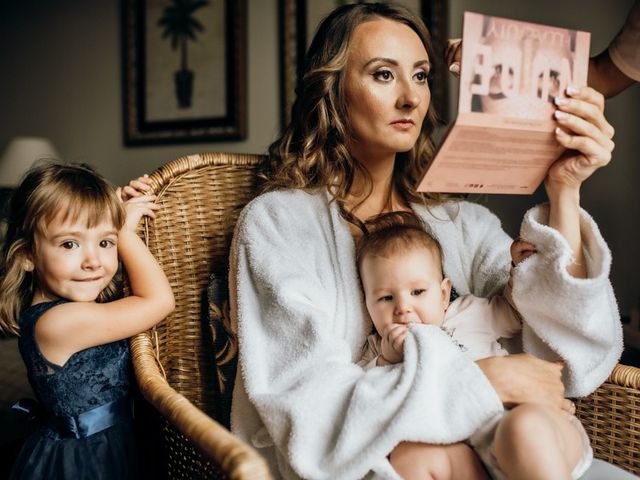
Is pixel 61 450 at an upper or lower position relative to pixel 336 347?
lower

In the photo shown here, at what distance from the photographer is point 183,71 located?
3.10 m

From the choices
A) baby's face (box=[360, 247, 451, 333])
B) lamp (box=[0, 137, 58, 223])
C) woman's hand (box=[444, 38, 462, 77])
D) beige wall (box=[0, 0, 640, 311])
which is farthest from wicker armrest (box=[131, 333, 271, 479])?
lamp (box=[0, 137, 58, 223])

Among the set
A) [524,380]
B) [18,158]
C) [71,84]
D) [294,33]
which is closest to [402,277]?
[524,380]

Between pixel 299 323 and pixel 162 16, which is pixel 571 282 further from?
pixel 162 16

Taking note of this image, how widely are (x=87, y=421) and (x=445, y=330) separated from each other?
75 centimetres

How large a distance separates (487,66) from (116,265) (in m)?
0.85

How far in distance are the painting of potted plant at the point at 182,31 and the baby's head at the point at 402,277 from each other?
211 centimetres

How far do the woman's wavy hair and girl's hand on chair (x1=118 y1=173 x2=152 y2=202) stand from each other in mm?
274

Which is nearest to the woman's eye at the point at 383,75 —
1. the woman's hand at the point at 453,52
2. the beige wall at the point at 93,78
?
the woman's hand at the point at 453,52

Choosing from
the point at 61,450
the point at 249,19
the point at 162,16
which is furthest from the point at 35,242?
the point at 162,16

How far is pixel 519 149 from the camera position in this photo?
1.05 meters

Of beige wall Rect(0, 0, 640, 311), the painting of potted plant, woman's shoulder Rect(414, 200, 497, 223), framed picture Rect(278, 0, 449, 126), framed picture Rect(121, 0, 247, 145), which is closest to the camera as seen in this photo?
woman's shoulder Rect(414, 200, 497, 223)

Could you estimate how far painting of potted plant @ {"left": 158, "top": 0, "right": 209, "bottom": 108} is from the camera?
10.0ft

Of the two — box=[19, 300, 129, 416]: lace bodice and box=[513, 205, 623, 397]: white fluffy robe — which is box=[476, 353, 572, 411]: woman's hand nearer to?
box=[513, 205, 623, 397]: white fluffy robe
